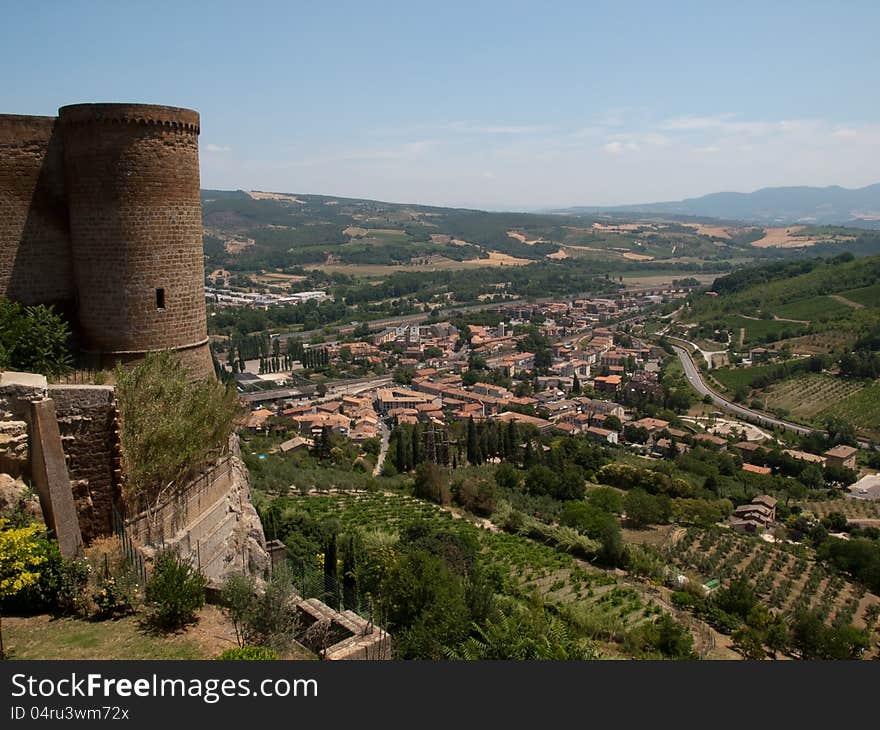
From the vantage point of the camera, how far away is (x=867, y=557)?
1342 inches

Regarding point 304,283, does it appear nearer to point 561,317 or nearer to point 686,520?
point 561,317

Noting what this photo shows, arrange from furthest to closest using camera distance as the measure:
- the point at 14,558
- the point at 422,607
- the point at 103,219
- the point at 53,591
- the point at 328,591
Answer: the point at 422,607
the point at 328,591
the point at 103,219
the point at 53,591
the point at 14,558

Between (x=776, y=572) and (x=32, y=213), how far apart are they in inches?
1331

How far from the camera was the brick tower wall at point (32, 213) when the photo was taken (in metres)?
11.6

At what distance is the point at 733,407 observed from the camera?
75.5m

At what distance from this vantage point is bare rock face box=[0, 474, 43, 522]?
8.56 m

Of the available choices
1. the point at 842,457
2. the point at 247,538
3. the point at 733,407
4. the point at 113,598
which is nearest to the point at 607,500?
the point at 842,457

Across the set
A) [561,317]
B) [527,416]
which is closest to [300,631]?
[527,416]

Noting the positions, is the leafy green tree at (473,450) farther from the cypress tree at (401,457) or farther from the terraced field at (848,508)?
the terraced field at (848,508)

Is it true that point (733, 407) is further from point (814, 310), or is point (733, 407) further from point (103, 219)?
point (103, 219)

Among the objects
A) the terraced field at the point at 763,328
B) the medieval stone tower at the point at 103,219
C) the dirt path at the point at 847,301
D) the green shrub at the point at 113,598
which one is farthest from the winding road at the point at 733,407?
the green shrub at the point at 113,598

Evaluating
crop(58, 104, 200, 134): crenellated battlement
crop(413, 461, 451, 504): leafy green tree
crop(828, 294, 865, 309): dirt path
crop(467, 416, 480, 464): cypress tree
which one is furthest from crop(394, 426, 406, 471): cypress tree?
crop(828, 294, 865, 309): dirt path

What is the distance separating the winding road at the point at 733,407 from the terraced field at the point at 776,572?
3221cm

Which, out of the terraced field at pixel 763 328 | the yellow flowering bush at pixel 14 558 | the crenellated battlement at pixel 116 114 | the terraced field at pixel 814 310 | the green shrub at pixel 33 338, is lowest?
the terraced field at pixel 763 328
